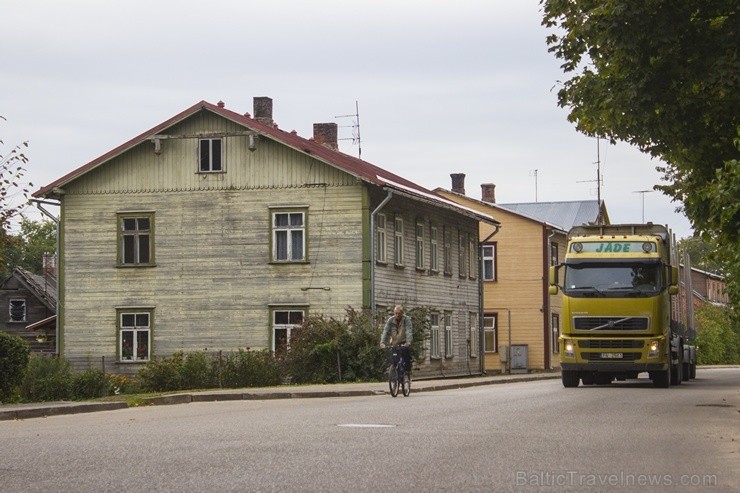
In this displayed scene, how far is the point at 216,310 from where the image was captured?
131 ft

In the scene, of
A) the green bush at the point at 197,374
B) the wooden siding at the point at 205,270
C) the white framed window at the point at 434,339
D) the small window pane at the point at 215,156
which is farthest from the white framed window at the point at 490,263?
the green bush at the point at 197,374

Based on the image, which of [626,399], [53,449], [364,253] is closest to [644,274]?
[626,399]

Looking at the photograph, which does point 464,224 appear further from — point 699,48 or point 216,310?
point 699,48

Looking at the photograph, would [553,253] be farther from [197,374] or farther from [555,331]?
[197,374]

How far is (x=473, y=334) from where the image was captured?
5197 centimetres

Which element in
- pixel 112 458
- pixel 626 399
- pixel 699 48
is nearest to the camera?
pixel 112 458

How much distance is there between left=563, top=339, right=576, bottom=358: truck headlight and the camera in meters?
30.2

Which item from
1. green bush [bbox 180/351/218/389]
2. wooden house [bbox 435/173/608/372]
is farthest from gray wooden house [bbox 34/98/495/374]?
wooden house [bbox 435/173/608/372]

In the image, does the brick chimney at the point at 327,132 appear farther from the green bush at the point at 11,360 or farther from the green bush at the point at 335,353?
the green bush at the point at 11,360

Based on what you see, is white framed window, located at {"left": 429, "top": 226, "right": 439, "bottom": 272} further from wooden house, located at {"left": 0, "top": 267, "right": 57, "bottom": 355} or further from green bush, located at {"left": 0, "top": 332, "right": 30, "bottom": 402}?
wooden house, located at {"left": 0, "top": 267, "right": 57, "bottom": 355}

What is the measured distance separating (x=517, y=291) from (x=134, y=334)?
23689mm

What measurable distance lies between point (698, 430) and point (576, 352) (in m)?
13.9

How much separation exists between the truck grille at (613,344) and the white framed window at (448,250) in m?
18.2

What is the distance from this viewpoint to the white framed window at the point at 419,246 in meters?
44.6
